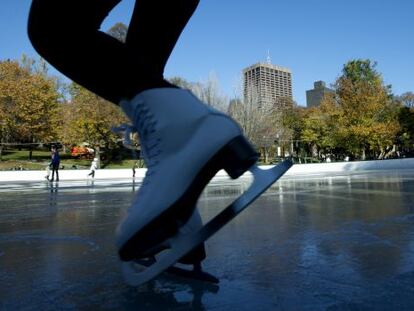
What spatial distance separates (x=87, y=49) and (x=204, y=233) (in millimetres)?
789

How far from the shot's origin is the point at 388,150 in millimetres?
50188

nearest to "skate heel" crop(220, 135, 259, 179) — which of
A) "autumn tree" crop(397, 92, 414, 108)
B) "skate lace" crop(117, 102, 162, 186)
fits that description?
"skate lace" crop(117, 102, 162, 186)

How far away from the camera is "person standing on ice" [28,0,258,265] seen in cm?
129

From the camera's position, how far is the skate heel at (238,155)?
1.30 meters

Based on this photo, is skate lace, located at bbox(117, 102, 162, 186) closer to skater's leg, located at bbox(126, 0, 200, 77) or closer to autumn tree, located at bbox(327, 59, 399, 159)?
skater's leg, located at bbox(126, 0, 200, 77)

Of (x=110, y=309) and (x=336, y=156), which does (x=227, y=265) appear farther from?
(x=336, y=156)

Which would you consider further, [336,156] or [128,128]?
[336,156]

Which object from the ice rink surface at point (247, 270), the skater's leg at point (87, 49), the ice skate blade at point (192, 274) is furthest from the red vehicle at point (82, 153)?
the skater's leg at point (87, 49)

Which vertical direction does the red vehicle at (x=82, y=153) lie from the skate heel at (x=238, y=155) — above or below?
above

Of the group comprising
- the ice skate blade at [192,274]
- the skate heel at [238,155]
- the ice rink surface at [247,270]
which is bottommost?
the ice rink surface at [247,270]

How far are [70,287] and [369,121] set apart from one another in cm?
4082

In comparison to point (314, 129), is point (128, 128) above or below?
below

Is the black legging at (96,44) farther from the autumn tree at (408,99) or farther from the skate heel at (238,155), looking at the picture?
the autumn tree at (408,99)

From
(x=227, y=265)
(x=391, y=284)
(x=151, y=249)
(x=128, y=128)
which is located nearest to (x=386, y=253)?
(x=391, y=284)
